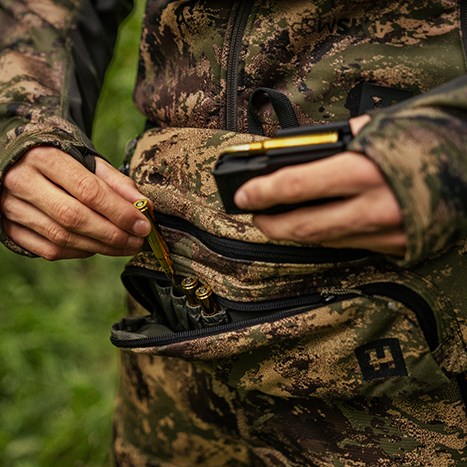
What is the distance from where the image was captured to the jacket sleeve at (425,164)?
2.58 ft

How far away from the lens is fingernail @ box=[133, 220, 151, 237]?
115cm

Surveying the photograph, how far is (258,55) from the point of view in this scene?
1.13m

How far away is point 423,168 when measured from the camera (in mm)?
792

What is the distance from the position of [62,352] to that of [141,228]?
1740mm

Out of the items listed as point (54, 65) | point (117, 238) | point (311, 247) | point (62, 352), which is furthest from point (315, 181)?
point (62, 352)

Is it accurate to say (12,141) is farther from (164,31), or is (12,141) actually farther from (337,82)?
(337,82)

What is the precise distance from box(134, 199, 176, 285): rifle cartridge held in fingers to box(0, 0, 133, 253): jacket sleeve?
15 centimetres

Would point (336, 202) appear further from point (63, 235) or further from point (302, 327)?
point (63, 235)

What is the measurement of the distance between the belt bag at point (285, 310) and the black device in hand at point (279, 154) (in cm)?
18

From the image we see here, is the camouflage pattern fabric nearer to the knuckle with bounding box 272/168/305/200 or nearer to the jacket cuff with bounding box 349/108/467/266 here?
the jacket cuff with bounding box 349/108/467/266

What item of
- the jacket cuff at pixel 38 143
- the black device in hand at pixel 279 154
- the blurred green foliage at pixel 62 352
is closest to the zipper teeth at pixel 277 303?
the black device in hand at pixel 279 154

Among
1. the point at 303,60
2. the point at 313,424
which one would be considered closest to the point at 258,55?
the point at 303,60

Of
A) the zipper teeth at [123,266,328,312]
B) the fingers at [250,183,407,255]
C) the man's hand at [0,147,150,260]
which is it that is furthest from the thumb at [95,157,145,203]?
the fingers at [250,183,407,255]

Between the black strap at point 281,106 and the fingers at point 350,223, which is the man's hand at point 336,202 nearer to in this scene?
the fingers at point 350,223
